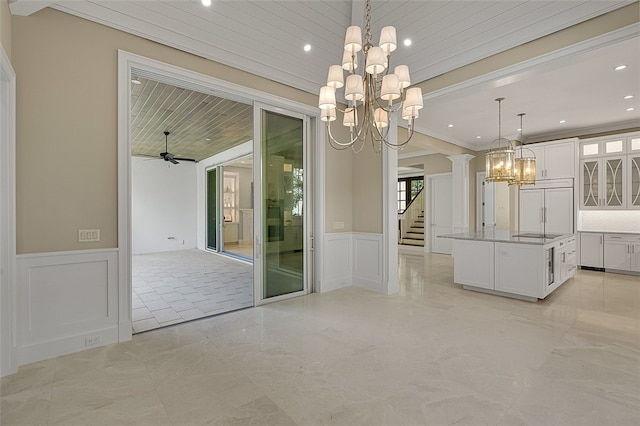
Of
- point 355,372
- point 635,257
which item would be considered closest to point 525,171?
point 635,257

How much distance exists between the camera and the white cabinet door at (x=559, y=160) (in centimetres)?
671

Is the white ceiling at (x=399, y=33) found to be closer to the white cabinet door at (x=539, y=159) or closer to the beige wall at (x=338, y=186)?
the beige wall at (x=338, y=186)

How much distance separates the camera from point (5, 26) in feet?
7.66

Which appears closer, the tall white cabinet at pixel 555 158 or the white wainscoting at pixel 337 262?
the white wainscoting at pixel 337 262

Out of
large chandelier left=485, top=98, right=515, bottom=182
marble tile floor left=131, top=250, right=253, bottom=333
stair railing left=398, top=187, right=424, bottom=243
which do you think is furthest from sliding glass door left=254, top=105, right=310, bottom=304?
stair railing left=398, top=187, right=424, bottom=243

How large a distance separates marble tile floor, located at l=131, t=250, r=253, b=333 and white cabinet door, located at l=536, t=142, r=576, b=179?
23.7 ft

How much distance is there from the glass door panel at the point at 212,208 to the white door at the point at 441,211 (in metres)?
6.98

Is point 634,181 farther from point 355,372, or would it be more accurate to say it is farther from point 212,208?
point 212,208

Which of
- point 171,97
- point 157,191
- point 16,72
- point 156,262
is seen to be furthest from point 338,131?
point 157,191

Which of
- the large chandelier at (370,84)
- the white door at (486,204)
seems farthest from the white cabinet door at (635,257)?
the large chandelier at (370,84)

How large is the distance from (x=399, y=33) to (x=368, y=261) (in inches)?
131

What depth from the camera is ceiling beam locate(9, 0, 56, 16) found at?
94.8 inches

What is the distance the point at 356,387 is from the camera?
7.25ft

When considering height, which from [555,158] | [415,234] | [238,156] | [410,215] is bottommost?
[415,234]
